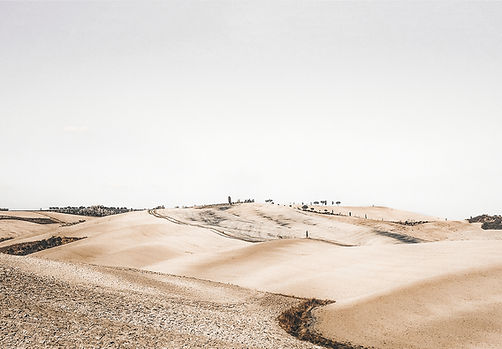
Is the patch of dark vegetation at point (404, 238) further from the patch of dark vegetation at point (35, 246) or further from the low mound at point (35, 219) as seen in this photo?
the low mound at point (35, 219)

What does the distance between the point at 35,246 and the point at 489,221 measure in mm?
67829

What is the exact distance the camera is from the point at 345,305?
617 inches

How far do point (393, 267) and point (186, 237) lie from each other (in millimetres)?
23566

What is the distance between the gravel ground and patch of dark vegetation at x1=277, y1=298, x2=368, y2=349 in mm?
429

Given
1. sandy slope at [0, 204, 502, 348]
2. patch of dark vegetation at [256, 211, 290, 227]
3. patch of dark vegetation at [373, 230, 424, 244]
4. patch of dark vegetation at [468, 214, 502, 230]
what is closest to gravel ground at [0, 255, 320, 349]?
sandy slope at [0, 204, 502, 348]

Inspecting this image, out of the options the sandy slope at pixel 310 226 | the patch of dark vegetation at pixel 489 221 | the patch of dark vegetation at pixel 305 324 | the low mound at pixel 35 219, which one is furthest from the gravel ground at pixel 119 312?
the low mound at pixel 35 219

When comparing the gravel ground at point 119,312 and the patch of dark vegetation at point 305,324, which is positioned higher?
the gravel ground at point 119,312

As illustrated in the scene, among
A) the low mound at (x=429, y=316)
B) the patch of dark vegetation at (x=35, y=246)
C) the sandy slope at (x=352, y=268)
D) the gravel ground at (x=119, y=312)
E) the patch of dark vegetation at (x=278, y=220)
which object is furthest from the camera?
the patch of dark vegetation at (x=278, y=220)

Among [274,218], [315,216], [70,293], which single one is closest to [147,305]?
[70,293]

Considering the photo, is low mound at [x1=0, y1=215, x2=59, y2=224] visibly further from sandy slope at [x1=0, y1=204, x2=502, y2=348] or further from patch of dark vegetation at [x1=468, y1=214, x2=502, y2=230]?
patch of dark vegetation at [x1=468, y1=214, x2=502, y2=230]

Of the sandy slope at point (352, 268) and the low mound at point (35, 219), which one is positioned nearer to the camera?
the sandy slope at point (352, 268)

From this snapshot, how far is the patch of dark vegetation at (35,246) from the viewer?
35656 millimetres

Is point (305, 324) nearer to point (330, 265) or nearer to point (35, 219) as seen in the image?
point (330, 265)

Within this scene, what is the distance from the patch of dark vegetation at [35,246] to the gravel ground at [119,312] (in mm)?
19410
